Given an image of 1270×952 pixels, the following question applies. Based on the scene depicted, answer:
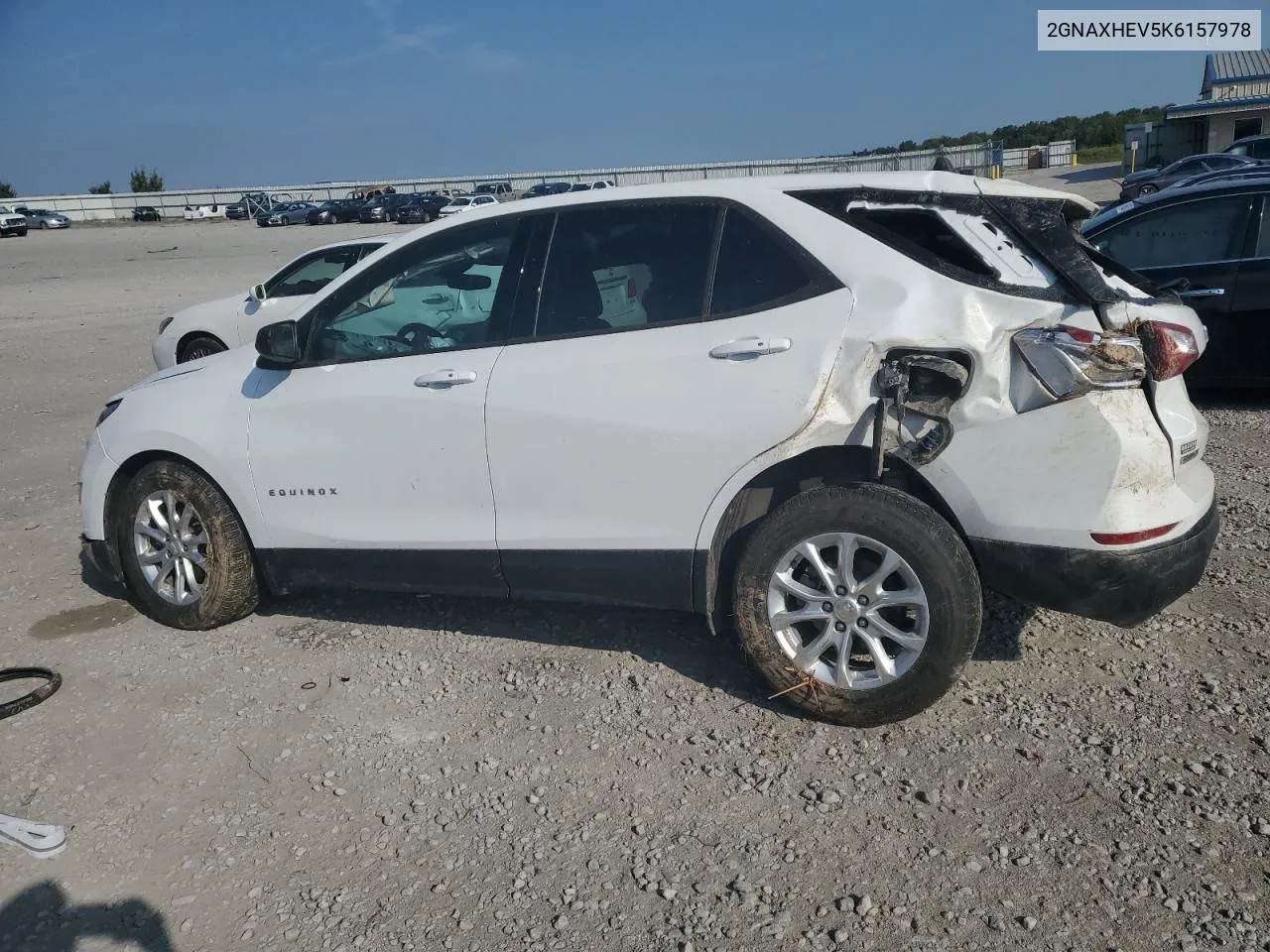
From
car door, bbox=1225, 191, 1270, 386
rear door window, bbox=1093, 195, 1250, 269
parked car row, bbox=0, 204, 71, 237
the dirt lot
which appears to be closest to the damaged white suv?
the dirt lot

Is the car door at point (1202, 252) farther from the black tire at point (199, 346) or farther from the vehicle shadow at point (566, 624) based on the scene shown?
the black tire at point (199, 346)

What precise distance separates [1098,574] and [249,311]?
31.9 ft

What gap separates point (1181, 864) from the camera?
9.44 ft

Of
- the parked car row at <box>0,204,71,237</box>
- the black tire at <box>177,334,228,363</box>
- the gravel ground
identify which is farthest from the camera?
the parked car row at <box>0,204,71,237</box>

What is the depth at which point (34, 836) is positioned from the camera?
129 inches

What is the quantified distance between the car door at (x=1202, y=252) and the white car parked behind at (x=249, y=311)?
726 centimetres

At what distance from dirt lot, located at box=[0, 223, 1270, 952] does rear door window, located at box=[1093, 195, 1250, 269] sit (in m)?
3.41

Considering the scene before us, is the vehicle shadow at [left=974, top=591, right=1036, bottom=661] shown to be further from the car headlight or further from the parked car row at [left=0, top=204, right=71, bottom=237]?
the parked car row at [left=0, top=204, right=71, bottom=237]

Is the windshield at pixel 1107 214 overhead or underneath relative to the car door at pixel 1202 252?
overhead

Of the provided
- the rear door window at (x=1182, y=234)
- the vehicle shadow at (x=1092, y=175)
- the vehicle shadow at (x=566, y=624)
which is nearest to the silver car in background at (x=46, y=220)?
the vehicle shadow at (x=1092, y=175)

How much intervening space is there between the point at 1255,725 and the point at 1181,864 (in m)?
0.90

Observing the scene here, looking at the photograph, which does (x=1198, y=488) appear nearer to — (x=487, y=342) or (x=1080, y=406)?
(x=1080, y=406)

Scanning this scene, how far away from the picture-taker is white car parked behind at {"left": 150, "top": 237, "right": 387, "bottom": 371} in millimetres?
10859

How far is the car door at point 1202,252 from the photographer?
7.37 m
